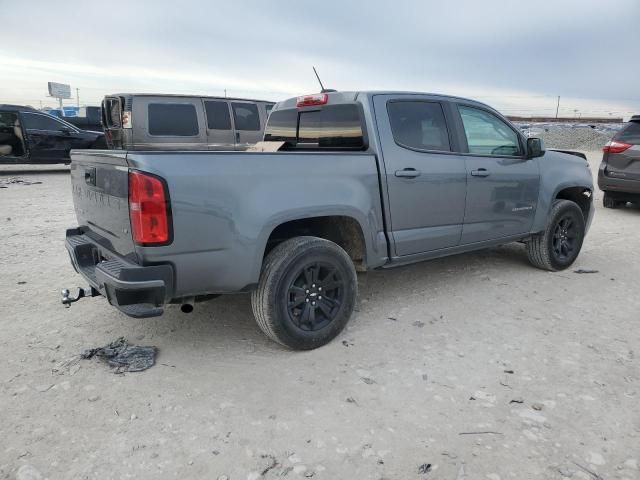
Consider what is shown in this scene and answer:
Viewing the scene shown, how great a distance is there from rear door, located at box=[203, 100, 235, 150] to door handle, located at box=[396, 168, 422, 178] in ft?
20.5

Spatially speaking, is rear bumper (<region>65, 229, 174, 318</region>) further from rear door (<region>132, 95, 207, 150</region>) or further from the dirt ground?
rear door (<region>132, 95, 207, 150</region>)

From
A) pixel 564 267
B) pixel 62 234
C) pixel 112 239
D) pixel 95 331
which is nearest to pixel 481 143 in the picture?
pixel 564 267

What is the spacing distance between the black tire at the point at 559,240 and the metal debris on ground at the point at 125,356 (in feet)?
13.1

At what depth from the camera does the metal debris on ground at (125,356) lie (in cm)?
320

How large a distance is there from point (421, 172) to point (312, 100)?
3.73 ft

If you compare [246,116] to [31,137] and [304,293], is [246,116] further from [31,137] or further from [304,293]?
[304,293]

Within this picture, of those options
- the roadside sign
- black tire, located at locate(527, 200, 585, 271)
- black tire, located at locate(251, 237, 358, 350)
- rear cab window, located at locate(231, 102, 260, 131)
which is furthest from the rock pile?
the roadside sign

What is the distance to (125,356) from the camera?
331 centimetres

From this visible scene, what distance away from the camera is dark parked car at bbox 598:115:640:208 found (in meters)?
8.45

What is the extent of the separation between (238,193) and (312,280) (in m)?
0.83

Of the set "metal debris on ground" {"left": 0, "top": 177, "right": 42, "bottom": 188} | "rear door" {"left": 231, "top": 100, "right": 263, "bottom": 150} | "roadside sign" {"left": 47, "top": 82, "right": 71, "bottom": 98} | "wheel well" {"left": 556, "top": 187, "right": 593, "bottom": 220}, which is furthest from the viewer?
"roadside sign" {"left": 47, "top": 82, "right": 71, "bottom": 98}

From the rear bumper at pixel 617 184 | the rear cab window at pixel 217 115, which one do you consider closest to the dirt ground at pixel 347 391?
the rear bumper at pixel 617 184

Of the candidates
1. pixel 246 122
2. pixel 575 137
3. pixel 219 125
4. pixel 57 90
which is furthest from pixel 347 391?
pixel 57 90

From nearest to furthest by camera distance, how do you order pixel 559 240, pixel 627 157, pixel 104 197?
pixel 104 197 < pixel 559 240 < pixel 627 157
